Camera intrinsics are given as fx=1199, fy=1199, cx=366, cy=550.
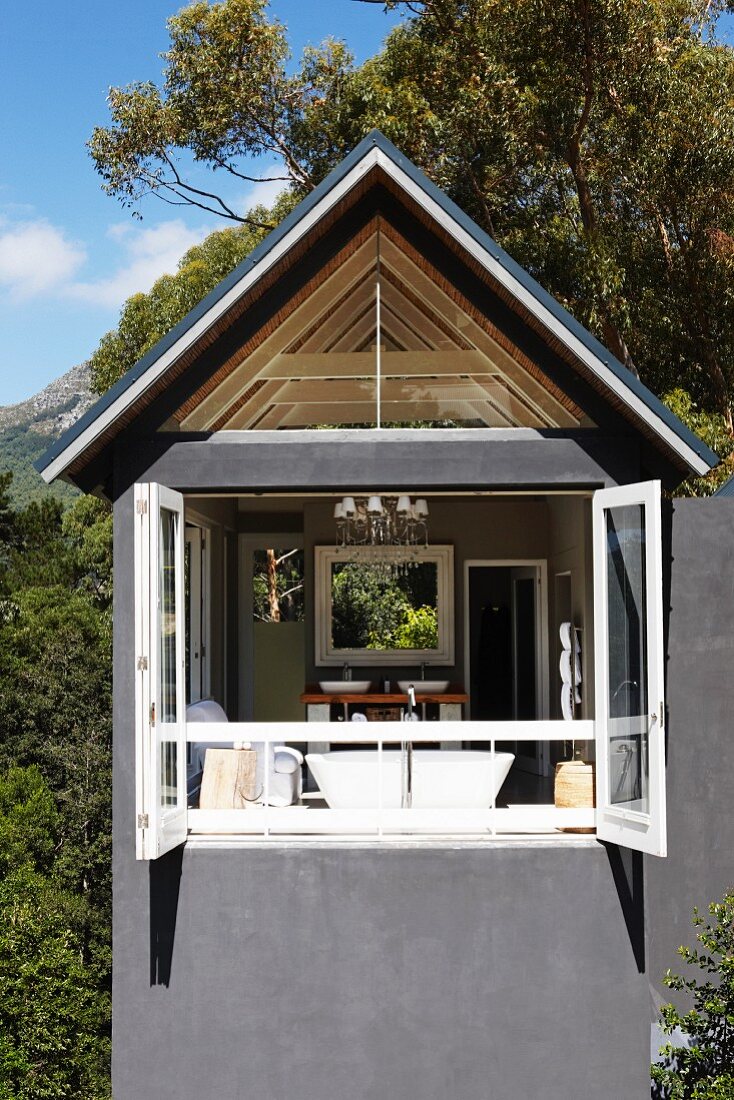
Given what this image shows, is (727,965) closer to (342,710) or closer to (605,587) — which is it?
(605,587)

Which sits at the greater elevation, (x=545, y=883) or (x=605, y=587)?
(x=605, y=587)

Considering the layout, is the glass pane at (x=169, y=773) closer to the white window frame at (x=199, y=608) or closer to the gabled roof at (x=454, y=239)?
the gabled roof at (x=454, y=239)

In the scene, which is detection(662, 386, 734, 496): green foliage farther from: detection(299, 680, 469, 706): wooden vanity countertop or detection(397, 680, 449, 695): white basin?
detection(299, 680, 469, 706): wooden vanity countertop

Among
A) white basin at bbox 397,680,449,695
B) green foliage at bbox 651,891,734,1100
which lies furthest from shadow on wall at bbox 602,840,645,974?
white basin at bbox 397,680,449,695

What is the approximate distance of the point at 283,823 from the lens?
812cm

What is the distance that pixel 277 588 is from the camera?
24406 millimetres

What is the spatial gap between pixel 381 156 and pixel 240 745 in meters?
4.21

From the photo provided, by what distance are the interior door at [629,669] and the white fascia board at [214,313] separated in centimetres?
256

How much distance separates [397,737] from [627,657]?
1.60m

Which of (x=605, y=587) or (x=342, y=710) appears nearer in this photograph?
(x=605, y=587)

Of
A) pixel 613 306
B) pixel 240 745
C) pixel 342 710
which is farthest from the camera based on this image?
pixel 613 306

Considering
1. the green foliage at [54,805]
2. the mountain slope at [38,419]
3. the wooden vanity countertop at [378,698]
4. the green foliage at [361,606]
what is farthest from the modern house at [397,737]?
the mountain slope at [38,419]

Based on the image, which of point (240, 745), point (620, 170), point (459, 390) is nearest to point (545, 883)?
point (240, 745)

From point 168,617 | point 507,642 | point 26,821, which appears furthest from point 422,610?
point 26,821
